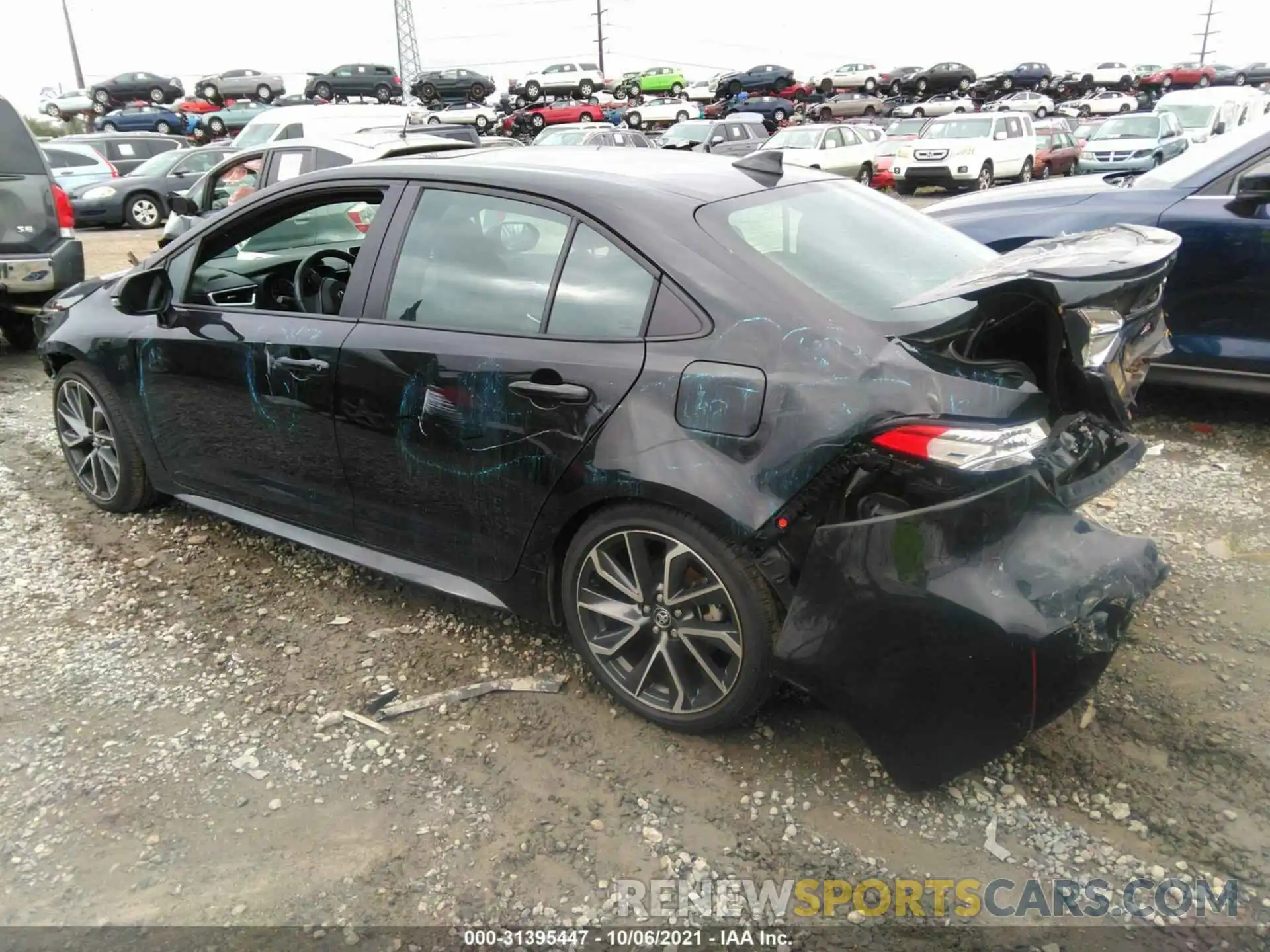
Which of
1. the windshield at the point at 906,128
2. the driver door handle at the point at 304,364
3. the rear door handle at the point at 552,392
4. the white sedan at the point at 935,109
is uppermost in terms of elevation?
the white sedan at the point at 935,109

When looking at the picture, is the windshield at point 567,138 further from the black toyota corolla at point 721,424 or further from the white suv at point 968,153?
the black toyota corolla at point 721,424

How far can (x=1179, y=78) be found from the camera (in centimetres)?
4591

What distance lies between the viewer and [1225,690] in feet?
9.56

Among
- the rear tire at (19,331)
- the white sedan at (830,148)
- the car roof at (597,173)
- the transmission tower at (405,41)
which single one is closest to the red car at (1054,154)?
the white sedan at (830,148)

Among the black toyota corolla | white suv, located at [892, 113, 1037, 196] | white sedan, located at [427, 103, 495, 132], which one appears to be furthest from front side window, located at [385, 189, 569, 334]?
white sedan, located at [427, 103, 495, 132]

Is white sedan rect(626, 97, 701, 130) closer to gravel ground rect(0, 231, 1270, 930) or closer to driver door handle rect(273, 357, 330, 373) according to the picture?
driver door handle rect(273, 357, 330, 373)

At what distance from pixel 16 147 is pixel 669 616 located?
739cm

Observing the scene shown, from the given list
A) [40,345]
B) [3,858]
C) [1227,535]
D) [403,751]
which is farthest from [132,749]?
[1227,535]

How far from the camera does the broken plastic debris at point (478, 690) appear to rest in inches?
118

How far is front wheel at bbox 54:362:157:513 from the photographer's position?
4.17m

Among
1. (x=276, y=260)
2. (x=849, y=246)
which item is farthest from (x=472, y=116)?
(x=849, y=246)

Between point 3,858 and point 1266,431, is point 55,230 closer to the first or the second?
point 3,858

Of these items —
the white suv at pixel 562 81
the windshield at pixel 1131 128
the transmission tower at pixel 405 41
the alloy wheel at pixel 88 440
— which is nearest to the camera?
the alloy wheel at pixel 88 440

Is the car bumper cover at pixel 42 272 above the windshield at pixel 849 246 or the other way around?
the other way around
